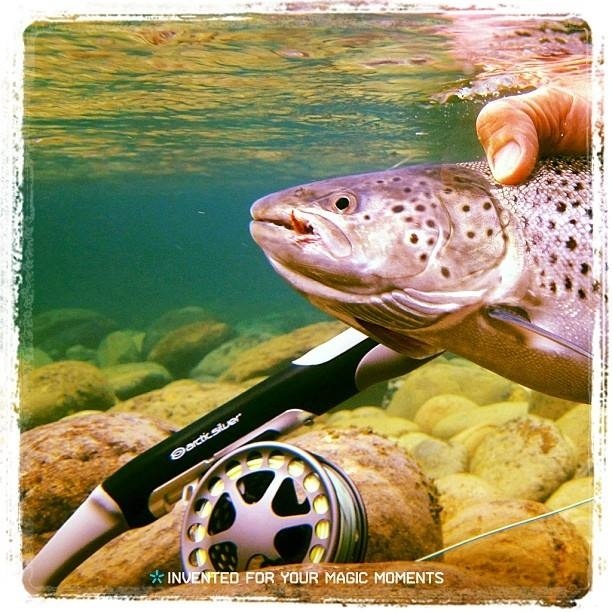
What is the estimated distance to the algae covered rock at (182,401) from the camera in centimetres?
233

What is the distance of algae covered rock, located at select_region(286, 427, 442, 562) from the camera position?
6.11 ft

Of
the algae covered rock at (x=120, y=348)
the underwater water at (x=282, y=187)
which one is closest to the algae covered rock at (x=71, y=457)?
the underwater water at (x=282, y=187)

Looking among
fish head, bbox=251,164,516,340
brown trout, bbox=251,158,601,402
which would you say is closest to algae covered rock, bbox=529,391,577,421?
brown trout, bbox=251,158,601,402

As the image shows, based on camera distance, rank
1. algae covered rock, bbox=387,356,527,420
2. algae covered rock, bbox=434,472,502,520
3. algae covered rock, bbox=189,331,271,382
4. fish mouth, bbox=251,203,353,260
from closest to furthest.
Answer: fish mouth, bbox=251,203,353,260 < algae covered rock, bbox=434,472,502,520 < algae covered rock, bbox=387,356,527,420 < algae covered rock, bbox=189,331,271,382

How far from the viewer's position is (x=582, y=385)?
5.48 ft

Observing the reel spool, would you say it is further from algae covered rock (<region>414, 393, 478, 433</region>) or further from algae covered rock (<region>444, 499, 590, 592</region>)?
algae covered rock (<region>414, 393, 478, 433</region>)

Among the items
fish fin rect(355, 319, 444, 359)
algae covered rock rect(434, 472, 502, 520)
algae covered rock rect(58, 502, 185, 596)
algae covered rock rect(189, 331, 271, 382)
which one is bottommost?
algae covered rock rect(58, 502, 185, 596)

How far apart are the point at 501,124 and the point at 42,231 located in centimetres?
134

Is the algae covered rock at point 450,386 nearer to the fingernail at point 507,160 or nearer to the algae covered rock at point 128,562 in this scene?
the fingernail at point 507,160

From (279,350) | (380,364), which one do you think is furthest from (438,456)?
(279,350)

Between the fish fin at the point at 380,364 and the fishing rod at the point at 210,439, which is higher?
the fish fin at the point at 380,364

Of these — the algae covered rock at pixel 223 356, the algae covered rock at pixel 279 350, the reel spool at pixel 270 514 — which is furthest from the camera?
the algae covered rock at pixel 223 356

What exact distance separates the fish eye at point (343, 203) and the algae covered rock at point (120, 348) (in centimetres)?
134

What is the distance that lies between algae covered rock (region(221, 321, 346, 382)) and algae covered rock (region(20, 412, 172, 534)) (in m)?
0.51
